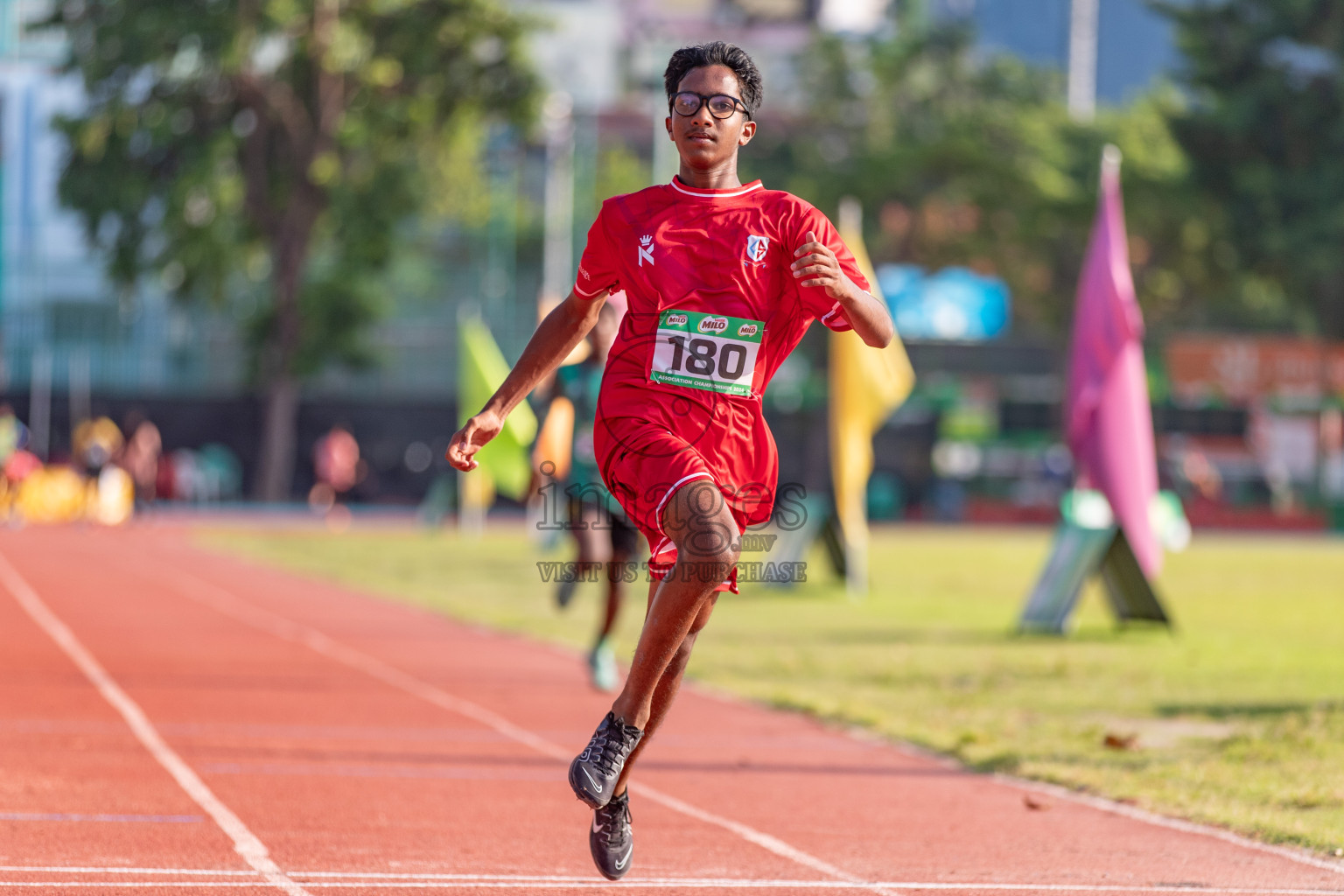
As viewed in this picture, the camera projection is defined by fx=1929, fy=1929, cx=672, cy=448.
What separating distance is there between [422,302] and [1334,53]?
Result: 2669 cm

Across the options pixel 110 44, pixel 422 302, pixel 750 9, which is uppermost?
pixel 750 9

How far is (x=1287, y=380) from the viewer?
47.0 m

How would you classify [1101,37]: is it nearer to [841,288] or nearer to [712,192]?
[712,192]

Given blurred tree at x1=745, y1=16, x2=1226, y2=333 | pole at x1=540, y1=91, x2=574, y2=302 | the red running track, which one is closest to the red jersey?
the red running track

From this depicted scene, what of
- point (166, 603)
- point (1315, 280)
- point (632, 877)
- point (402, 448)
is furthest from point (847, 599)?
point (402, 448)

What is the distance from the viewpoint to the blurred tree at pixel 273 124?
3756 centimetres

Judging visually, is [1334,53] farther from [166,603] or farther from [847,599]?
[166,603]

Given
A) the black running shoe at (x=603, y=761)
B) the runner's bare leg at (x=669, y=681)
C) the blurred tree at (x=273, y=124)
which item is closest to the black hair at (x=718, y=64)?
the runner's bare leg at (x=669, y=681)

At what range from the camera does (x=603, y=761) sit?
493 centimetres

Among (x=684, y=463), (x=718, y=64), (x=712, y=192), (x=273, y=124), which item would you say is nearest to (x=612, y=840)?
(x=684, y=463)

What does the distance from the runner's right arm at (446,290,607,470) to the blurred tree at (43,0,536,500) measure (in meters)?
32.6

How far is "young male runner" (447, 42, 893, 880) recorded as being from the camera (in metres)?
4.95

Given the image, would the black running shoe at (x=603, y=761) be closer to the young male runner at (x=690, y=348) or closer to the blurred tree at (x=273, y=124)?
the young male runner at (x=690, y=348)

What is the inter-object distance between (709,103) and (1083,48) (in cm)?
9202
